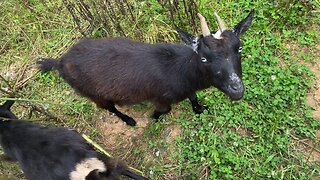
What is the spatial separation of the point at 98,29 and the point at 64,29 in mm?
564

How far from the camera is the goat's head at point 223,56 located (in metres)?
3.45

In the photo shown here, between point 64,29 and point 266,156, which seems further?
point 64,29

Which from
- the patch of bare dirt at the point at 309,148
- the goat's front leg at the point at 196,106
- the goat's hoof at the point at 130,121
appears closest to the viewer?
the patch of bare dirt at the point at 309,148

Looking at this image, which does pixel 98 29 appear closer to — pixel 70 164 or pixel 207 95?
pixel 207 95

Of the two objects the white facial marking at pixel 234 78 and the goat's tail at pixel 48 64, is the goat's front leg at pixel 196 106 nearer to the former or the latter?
the white facial marking at pixel 234 78

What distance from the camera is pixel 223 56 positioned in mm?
3439

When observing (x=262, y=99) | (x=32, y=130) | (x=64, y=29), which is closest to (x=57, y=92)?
(x=64, y=29)

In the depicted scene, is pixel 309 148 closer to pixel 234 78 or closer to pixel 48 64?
pixel 234 78

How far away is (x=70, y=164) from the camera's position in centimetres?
358

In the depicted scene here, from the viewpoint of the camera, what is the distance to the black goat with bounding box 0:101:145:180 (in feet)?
11.7

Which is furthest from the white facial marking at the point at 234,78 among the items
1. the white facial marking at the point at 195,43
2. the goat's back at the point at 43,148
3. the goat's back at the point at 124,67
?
the goat's back at the point at 43,148

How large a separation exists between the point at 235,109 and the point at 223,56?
3.82ft

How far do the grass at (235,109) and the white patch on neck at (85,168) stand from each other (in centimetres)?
71

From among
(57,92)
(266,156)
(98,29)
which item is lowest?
(266,156)
